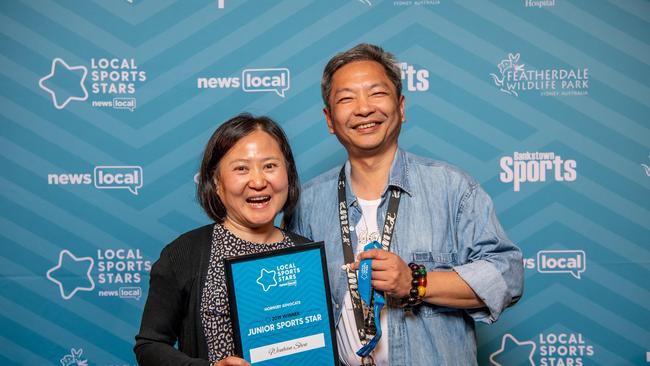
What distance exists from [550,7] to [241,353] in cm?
233

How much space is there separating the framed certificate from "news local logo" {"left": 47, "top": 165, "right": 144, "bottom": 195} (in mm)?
1638

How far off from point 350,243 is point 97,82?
5.79 ft

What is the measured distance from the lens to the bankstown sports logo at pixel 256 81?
2.84m

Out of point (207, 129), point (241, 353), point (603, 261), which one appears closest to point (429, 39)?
point (207, 129)

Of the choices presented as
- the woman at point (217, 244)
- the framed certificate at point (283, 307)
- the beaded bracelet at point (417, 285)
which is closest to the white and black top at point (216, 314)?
the woman at point (217, 244)

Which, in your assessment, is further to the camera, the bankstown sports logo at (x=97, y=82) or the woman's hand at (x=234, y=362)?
the bankstown sports logo at (x=97, y=82)

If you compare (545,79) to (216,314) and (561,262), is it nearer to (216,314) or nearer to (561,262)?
(561,262)

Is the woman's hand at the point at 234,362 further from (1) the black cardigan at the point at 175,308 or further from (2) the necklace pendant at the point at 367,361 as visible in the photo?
(2) the necklace pendant at the point at 367,361

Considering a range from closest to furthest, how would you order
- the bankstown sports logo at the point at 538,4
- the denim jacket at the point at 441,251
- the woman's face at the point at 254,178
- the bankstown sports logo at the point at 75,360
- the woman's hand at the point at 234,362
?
the woman's hand at the point at 234,362
the woman's face at the point at 254,178
the denim jacket at the point at 441,251
the bankstown sports logo at the point at 538,4
the bankstown sports logo at the point at 75,360

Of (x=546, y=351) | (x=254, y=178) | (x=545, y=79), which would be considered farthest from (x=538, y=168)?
(x=254, y=178)

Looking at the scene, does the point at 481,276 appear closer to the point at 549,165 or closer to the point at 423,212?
the point at 423,212

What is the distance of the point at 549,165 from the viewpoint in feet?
9.21

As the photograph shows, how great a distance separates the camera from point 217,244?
63.9 inches

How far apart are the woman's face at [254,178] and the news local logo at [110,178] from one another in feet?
4.52
